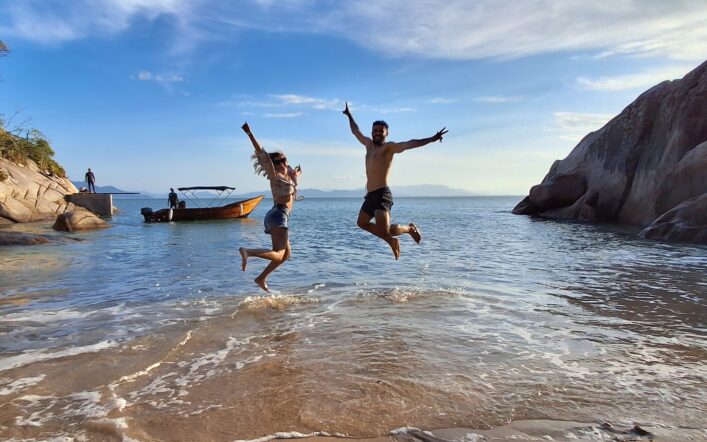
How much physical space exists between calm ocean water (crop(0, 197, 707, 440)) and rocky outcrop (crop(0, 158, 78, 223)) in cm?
1864

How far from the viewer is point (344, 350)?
5.34 m

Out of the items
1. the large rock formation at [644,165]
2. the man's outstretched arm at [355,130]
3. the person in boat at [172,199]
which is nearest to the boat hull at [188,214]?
the person in boat at [172,199]

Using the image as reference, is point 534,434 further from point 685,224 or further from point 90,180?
point 90,180

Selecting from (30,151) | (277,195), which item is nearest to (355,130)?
(277,195)

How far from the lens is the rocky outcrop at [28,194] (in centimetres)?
2659

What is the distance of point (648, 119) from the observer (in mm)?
25172

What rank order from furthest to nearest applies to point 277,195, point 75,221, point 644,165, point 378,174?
point 644,165
point 75,221
point 378,174
point 277,195

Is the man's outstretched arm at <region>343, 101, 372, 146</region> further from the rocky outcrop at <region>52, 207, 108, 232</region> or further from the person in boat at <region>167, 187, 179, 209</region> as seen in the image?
the person in boat at <region>167, 187, 179, 209</region>

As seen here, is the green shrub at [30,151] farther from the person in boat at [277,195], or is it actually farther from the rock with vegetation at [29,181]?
the person in boat at [277,195]

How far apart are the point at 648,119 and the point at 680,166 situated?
7.17 m

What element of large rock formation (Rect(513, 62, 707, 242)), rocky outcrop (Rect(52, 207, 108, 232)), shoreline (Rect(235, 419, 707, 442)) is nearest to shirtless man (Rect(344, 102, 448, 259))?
shoreline (Rect(235, 419, 707, 442))

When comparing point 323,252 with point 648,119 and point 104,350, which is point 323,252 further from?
point 648,119

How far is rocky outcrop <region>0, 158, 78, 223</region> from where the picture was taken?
26594 millimetres

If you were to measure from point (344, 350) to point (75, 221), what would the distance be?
2190 cm
